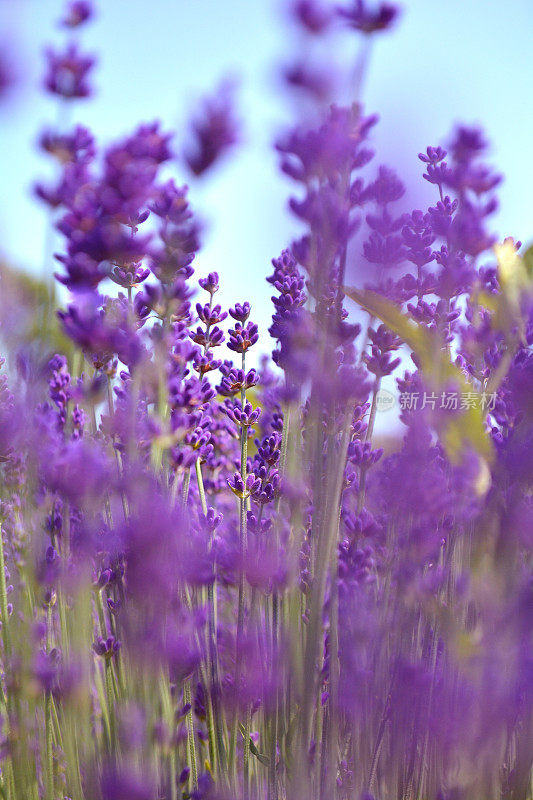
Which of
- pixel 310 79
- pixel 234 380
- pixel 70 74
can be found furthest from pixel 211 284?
pixel 310 79

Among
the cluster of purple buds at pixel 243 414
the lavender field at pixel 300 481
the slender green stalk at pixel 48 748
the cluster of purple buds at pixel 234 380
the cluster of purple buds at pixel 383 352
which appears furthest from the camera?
the cluster of purple buds at pixel 234 380

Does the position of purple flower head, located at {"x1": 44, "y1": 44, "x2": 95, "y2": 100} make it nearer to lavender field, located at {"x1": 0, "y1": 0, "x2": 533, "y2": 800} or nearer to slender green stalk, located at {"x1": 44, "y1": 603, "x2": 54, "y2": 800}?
lavender field, located at {"x1": 0, "y1": 0, "x2": 533, "y2": 800}

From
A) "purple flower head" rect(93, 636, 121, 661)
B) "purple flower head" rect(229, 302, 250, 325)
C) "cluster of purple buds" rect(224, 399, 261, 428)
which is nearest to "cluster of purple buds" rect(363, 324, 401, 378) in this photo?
"cluster of purple buds" rect(224, 399, 261, 428)

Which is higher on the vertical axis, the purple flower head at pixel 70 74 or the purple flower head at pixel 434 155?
the purple flower head at pixel 434 155

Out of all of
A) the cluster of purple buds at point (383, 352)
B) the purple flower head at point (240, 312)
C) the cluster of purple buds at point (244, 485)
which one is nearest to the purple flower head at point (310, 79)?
the cluster of purple buds at point (383, 352)

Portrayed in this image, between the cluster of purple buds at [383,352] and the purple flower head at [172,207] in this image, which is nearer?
the purple flower head at [172,207]

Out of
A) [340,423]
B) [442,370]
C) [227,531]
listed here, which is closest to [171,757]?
[340,423]

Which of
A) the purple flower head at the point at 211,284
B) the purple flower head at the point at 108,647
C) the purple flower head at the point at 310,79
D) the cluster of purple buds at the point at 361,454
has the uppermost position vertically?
the purple flower head at the point at 211,284

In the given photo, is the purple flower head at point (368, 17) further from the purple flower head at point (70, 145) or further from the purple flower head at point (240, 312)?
the purple flower head at point (240, 312)
